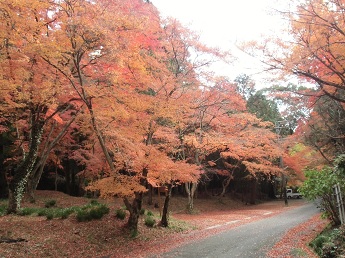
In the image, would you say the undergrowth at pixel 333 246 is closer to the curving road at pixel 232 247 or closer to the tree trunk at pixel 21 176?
Answer: the curving road at pixel 232 247

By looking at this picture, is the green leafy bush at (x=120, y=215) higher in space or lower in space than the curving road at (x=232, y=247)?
higher

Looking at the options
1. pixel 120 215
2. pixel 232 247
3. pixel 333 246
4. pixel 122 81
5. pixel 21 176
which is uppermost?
pixel 122 81

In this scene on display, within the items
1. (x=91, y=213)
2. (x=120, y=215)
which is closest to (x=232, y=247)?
(x=120, y=215)

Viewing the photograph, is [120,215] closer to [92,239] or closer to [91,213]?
[91,213]

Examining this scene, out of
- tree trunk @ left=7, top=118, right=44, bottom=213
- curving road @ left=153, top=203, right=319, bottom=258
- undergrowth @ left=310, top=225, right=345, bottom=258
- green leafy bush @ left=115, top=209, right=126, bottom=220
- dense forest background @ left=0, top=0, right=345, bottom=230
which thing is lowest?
curving road @ left=153, top=203, right=319, bottom=258

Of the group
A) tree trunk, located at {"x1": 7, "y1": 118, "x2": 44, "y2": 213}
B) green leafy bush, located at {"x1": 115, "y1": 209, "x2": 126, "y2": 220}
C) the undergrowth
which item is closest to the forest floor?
green leafy bush, located at {"x1": 115, "y1": 209, "x2": 126, "y2": 220}

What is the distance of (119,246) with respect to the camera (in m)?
10.1

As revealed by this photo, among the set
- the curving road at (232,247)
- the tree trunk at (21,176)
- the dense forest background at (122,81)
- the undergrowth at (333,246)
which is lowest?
the curving road at (232,247)

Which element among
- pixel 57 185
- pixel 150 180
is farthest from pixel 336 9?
pixel 57 185

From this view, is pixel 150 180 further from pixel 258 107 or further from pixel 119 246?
pixel 258 107

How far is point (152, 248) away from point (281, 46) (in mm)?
7689

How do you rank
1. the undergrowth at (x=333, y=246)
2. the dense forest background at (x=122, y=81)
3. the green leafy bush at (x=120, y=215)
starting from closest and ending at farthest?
1. the undergrowth at (x=333, y=246)
2. the dense forest background at (x=122, y=81)
3. the green leafy bush at (x=120, y=215)

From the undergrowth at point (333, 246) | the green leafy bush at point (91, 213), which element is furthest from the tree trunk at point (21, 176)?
the undergrowth at point (333, 246)

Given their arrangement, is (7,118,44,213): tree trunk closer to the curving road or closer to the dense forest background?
the dense forest background
